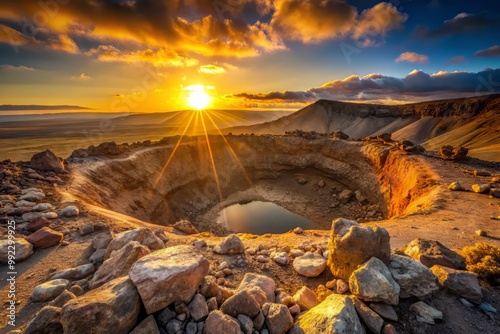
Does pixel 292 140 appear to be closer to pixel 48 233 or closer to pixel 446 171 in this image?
pixel 446 171

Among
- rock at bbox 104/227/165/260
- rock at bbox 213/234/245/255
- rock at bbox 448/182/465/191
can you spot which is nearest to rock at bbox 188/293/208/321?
rock at bbox 213/234/245/255

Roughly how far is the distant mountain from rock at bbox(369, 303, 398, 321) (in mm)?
44453

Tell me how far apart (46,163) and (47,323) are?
1749 centimetres

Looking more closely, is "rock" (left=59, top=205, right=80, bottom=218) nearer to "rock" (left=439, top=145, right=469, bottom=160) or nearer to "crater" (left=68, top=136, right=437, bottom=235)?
"crater" (left=68, top=136, right=437, bottom=235)

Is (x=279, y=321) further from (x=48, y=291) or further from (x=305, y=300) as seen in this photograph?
(x=48, y=291)

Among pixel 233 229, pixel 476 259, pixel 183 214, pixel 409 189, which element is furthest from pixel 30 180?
pixel 409 189

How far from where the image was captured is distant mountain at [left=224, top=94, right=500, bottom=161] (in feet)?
167

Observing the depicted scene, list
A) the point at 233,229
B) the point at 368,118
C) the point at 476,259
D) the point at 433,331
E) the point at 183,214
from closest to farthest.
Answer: the point at 433,331
the point at 476,259
the point at 233,229
the point at 183,214
the point at 368,118

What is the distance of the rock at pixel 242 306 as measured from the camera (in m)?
4.21

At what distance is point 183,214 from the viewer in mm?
28594

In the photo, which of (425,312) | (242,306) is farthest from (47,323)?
(425,312)

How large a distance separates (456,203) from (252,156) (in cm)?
3034

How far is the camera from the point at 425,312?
4.42 metres

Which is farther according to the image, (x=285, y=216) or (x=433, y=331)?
(x=285, y=216)
